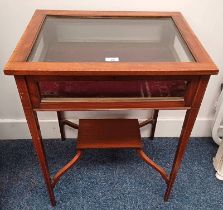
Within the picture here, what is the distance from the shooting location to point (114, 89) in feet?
2.81

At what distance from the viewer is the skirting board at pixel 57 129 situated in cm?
149

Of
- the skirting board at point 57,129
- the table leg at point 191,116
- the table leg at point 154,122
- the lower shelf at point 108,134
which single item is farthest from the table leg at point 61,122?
the table leg at point 191,116

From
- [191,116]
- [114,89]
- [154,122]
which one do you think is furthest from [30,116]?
[154,122]

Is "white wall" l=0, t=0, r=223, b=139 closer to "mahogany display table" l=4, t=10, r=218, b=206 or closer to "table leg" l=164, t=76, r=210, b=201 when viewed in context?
"mahogany display table" l=4, t=10, r=218, b=206

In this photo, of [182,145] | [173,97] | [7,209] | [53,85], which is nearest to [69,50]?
[53,85]

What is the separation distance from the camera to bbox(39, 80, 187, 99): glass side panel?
0.84m

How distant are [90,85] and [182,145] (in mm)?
424

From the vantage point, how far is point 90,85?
86 cm

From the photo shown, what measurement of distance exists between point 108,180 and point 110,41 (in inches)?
28.6

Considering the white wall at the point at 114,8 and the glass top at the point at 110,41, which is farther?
the white wall at the point at 114,8

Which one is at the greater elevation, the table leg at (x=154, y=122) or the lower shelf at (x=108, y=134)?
the lower shelf at (x=108, y=134)

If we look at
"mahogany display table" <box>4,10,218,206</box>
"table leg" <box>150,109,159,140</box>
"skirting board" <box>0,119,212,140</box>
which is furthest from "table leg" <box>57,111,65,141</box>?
"table leg" <box>150,109,159,140</box>

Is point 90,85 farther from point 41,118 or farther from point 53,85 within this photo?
point 41,118

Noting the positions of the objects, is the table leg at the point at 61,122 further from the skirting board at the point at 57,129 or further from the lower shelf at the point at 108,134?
the lower shelf at the point at 108,134
